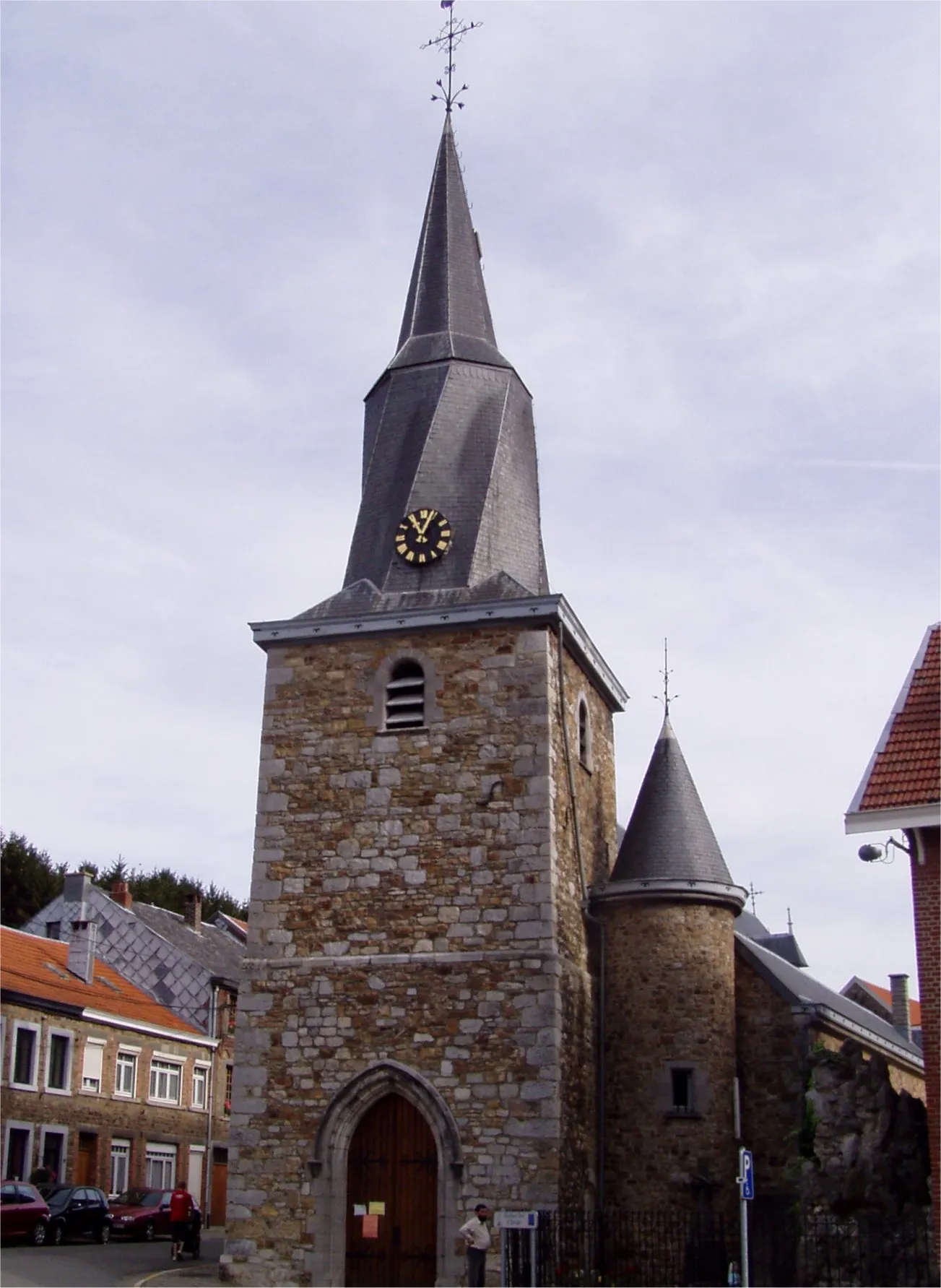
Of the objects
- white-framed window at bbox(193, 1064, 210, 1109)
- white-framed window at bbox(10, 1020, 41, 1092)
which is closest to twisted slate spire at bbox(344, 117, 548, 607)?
white-framed window at bbox(10, 1020, 41, 1092)

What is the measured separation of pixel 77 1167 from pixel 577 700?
16.3m

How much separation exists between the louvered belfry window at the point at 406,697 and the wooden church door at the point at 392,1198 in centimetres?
493

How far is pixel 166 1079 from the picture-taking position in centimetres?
3469

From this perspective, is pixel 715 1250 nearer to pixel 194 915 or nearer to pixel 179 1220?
pixel 179 1220

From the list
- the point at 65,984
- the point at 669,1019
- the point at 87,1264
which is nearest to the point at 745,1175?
the point at 669,1019

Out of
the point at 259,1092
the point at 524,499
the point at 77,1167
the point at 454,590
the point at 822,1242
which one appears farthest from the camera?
the point at 77,1167

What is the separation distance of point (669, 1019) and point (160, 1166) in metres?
17.8

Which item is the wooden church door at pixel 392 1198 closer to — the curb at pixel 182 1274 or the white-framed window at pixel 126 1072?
the curb at pixel 182 1274

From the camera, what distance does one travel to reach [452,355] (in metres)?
23.8

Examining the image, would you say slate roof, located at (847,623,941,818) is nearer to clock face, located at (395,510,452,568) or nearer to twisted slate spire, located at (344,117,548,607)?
twisted slate spire, located at (344,117,548,607)

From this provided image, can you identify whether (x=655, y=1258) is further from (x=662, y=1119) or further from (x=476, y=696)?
(x=476, y=696)

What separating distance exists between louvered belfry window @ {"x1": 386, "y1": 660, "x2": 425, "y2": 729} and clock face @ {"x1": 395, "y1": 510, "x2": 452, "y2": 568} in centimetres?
175

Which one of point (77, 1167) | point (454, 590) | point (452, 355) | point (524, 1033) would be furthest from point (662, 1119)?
point (77, 1167)

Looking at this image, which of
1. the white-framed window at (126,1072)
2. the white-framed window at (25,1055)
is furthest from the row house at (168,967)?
the white-framed window at (25,1055)
